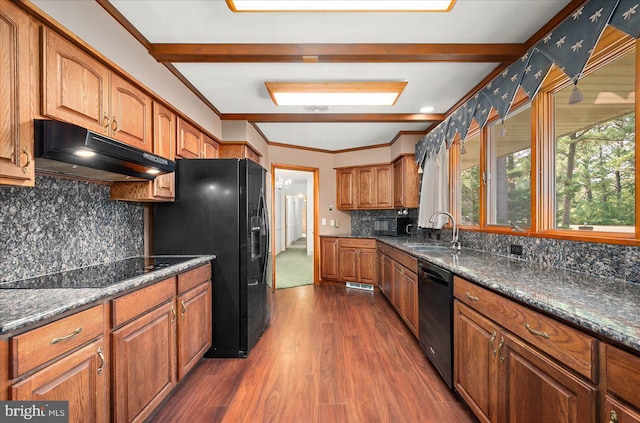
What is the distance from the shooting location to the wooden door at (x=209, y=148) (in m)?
2.99

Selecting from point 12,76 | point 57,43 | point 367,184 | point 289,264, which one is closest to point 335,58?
point 57,43

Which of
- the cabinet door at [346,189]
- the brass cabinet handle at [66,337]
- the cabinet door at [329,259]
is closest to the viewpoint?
the brass cabinet handle at [66,337]

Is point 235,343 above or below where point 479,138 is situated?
below

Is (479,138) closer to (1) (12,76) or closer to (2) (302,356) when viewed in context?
(2) (302,356)

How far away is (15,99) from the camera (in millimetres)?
1165

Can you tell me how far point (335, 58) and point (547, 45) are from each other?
4.52 feet

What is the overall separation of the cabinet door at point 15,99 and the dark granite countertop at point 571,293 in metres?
2.23

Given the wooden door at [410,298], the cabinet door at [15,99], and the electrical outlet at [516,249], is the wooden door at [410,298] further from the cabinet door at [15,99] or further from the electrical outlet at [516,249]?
the cabinet door at [15,99]

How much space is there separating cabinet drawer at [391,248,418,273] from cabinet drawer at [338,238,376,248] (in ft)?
3.38

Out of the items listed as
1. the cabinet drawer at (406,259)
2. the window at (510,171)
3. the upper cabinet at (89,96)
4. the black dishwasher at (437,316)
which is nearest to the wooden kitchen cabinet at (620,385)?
the black dishwasher at (437,316)

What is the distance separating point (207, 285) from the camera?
89.4 inches

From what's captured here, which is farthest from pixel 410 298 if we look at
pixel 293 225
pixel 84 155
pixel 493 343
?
pixel 293 225

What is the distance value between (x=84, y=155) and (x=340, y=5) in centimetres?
157

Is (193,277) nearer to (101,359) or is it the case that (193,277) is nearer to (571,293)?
(101,359)
